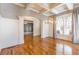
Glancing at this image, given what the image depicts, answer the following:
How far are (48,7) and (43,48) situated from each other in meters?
0.78

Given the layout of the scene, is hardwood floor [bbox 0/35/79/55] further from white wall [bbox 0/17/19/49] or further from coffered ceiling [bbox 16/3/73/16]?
coffered ceiling [bbox 16/3/73/16]

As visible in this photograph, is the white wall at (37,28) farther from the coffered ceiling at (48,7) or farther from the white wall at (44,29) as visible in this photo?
the coffered ceiling at (48,7)

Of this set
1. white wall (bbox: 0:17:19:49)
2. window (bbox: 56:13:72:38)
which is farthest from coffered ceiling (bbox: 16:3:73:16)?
white wall (bbox: 0:17:19:49)

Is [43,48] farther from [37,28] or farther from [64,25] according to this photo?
[64,25]

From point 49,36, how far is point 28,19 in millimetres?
534

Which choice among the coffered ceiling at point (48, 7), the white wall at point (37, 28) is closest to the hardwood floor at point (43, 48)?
the white wall at point (37, 28)

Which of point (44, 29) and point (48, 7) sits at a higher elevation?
point (48, 7)

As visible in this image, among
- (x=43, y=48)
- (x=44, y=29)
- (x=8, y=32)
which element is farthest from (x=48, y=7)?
(x=8, y=32)

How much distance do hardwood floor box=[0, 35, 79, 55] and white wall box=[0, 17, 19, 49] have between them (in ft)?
0.34

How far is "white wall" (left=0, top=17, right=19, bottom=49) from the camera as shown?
2.03m

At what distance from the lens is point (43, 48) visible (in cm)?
210

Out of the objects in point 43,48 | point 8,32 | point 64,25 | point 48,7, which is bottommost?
point 43,48

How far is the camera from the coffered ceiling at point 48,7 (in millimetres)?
2051
